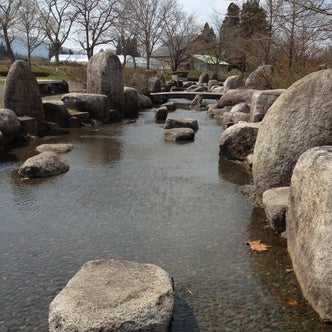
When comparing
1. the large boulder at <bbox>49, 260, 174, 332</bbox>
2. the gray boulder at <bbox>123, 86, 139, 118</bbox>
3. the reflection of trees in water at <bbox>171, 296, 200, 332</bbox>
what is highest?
the gray boulder at <bbox>123, 86, 139, 118</bbox>

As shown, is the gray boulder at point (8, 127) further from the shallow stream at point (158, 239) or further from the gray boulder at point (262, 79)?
the gray boulder at point (262, 79)

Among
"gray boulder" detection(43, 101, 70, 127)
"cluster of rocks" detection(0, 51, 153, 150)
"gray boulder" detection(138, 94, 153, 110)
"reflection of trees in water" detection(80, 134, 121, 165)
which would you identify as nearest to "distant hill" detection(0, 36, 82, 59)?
"gray boulder" detection(138, 94, 153, 110)

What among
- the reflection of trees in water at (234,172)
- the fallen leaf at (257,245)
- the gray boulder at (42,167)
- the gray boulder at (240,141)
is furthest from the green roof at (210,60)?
the fallen leaf at (257,245)

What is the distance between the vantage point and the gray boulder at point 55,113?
46.6 ft

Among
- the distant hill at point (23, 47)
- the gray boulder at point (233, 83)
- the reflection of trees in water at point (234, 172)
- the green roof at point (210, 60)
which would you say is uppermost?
the distant hill at point (23, 47)

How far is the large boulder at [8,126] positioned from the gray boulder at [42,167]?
274 cm

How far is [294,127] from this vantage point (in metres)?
5.77

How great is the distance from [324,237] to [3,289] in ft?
10.5

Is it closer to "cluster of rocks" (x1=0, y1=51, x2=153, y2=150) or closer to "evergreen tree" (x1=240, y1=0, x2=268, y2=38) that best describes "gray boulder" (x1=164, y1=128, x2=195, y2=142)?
"evergreen tree" (x1=240, y1=0, x2=268, y2=38)

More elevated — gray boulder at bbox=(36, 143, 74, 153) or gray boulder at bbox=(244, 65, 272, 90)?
gray boulder at bbox=(244, 65, 272, 90)

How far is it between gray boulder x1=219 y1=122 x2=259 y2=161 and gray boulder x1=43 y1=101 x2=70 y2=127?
696cm

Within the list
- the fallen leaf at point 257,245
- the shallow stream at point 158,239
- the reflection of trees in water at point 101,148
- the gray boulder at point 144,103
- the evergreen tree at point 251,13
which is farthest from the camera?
the gray boulder at point 144,103

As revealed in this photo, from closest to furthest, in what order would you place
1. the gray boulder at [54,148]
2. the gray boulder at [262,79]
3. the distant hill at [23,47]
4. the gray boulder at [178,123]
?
the gray boulder at [54,148], the gray boulder at [178,123], the gray boulder at [262,79], the distant hill at [23,47]

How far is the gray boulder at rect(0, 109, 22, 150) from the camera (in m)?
10.6
